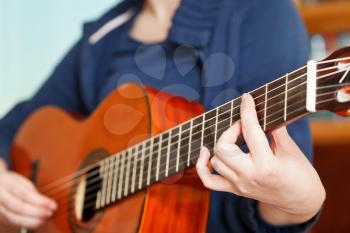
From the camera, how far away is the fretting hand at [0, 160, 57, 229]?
822mm

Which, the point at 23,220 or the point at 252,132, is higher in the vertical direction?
the point at 252,132

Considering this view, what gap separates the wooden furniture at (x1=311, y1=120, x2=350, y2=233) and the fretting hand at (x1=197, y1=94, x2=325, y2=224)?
0.63m

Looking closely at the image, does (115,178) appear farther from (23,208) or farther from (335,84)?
(335,84)

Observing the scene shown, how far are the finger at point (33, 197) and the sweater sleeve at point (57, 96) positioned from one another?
0.58 feet

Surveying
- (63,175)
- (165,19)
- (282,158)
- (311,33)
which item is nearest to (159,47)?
(165,19)

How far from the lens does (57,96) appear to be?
1.05 metres

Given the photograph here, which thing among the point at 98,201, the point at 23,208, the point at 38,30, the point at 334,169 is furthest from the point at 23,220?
the point at 38,30

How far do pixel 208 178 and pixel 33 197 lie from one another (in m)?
0.39

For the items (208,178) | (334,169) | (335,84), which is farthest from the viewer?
(334,169)

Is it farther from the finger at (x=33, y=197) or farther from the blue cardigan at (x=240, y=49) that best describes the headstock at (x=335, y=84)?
the finger at (x=33, y=197)

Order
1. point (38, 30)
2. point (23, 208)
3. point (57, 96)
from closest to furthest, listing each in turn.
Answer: point (23, 208) < point (57, 96) < point (38, 30)

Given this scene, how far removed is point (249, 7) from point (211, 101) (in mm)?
143

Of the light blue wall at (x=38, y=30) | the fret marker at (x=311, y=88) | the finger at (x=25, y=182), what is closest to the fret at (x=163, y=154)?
the fret marker at (x=311, y=88)

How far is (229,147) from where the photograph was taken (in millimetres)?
519
